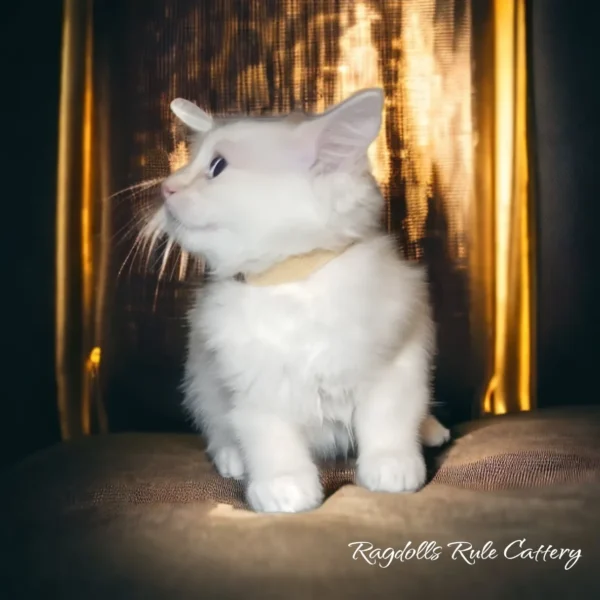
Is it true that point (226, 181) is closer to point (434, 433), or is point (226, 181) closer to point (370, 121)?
point (370, 121)

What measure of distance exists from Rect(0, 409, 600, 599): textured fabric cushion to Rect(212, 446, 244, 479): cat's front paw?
23 millimetres

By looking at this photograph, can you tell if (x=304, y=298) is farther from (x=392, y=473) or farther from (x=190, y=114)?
(x=190, y=114)

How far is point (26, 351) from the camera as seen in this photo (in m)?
1.53

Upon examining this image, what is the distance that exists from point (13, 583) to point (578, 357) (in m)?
1.23

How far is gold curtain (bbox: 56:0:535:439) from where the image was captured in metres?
1.68

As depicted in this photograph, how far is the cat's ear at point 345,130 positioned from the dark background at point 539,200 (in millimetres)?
635

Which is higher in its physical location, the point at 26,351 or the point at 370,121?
the point at 370,121

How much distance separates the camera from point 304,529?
978mm

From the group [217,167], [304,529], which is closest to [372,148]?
[217,167]

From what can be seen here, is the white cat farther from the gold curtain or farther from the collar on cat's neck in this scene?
the gold curtain

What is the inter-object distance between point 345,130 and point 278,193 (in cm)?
13

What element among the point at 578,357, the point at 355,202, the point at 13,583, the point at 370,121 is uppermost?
the point at 370,121

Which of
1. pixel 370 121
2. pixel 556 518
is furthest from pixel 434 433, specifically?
pixel 370 121

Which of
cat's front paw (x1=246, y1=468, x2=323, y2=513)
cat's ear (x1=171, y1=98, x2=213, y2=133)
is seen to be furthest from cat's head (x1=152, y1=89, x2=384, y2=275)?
cat's front paw (x1=246, y1=468, x2=323, y2=513)
